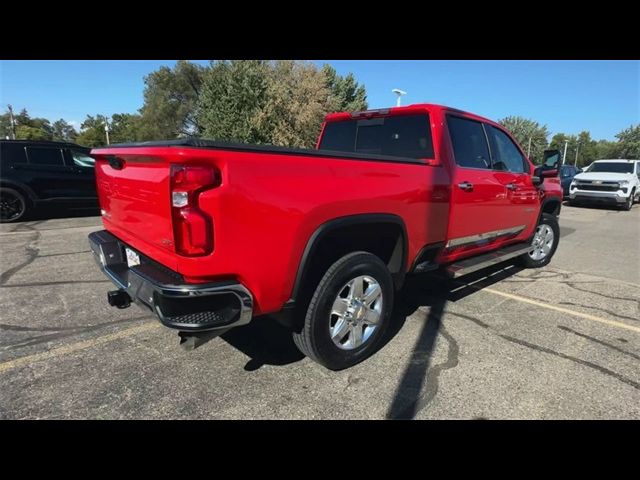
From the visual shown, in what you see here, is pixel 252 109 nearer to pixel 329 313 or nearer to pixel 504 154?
pixel 504 154

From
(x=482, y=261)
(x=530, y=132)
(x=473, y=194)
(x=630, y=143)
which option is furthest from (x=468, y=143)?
(x=630, y=143)

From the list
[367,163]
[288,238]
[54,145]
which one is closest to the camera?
[288,238]

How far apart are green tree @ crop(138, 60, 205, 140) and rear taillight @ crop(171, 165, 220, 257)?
138 ft

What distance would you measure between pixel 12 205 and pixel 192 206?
8628 mm

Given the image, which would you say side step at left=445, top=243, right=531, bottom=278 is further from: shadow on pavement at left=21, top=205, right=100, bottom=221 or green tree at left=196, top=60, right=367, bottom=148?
green tree at left=196, top=60, right=367, bottom=148

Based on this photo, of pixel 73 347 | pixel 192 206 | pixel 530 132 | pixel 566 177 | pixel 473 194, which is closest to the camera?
pixel 192 206

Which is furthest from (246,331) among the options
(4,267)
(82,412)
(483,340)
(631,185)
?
(631,185)

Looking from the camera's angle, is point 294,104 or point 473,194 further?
point 294,104

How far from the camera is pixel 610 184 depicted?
1448 cm

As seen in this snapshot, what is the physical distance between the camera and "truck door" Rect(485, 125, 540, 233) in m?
4.50

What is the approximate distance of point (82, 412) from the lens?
7.82 feet

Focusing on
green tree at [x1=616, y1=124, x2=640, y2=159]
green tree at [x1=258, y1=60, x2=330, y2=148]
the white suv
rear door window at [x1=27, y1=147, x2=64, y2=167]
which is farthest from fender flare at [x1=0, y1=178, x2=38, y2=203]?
green tree at [x1=616, y1=124, x2=640, y2=159]
